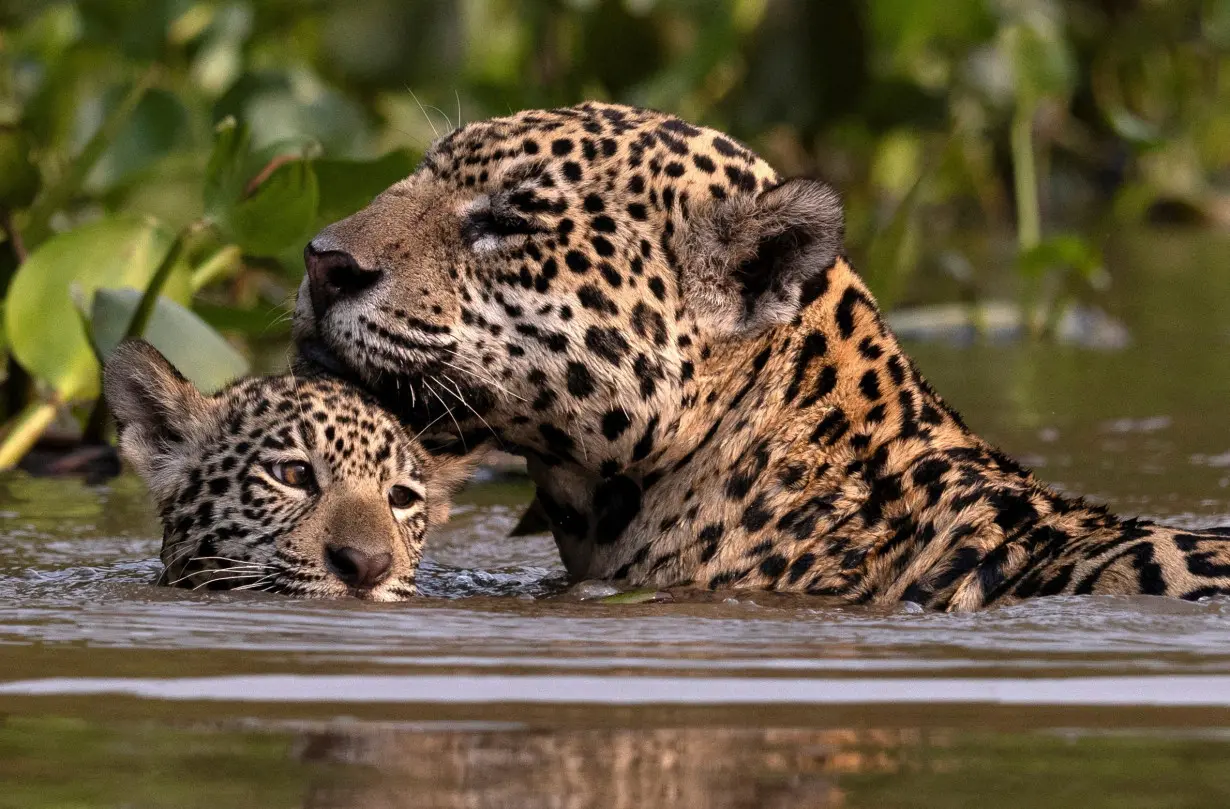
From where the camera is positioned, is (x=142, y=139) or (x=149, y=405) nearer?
(x=149, y=405)

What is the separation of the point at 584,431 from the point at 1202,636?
1894 millimetres

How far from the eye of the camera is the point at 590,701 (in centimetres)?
482

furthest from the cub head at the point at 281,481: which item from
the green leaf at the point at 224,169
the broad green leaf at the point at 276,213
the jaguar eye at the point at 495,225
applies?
the green leaf at the point at 224,169

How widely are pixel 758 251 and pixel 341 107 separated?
487 centimetres

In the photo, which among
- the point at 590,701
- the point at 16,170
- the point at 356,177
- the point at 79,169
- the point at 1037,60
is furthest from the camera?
the point at 1037,60

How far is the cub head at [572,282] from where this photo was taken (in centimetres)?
645

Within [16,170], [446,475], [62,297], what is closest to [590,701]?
[446,475]

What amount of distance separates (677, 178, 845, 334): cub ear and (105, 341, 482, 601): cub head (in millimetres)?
1143

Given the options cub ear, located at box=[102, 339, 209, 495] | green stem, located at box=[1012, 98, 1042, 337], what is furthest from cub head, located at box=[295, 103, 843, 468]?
green stem, located at box=[1012, 98, 1042, 337]

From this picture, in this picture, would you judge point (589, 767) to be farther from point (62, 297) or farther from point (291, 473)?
point (62, 297)

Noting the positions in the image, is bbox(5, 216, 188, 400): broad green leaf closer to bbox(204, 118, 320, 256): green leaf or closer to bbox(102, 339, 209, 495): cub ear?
bbox(204, 118, 320, 256): green leaf

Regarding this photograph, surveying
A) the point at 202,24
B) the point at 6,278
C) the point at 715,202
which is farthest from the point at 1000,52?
the point at 715,202

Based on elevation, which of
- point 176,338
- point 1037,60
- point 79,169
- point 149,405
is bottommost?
point 149,405

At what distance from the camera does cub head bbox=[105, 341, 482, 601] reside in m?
6.57
